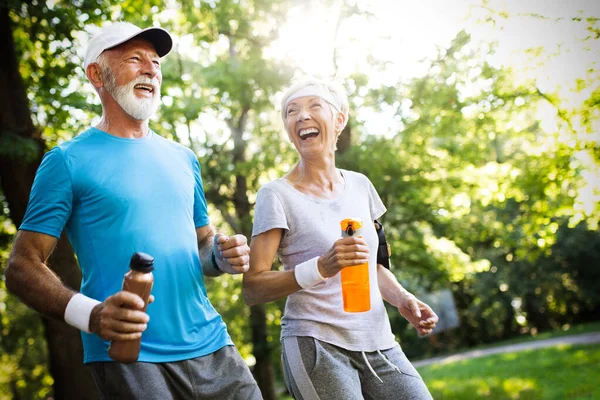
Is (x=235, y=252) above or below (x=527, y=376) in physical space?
above

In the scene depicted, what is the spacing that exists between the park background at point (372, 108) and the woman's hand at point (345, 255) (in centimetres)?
395

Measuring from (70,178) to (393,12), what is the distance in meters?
8.78

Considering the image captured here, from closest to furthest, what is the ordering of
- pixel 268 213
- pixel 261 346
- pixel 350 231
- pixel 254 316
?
pixel 350 231 → pixel 268 213 → pixel 261 346 → pixel 254 316

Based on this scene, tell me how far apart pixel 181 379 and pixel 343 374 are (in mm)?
799

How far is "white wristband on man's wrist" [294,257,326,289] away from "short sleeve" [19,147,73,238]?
1.03 m

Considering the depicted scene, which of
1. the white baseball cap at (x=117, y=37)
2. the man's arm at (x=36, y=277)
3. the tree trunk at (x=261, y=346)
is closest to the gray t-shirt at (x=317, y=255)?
the white baseball cap at (x=117, y=37)

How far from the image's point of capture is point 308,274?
291 centimetres

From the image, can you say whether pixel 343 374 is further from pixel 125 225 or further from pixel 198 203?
pixel 125 225

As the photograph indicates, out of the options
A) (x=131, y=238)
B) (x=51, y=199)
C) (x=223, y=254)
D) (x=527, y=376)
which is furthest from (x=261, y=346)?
(x=51, y=199)

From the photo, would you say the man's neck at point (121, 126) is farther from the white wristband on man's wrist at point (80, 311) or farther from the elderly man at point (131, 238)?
the white wristband on man's wrist at point (80, 311)

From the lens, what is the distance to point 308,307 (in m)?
3.08

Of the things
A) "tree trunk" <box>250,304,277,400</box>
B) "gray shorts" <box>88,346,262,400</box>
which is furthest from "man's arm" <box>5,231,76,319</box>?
"tree trunk" <box>250,304,277,400</box>

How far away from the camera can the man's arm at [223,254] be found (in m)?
2.62

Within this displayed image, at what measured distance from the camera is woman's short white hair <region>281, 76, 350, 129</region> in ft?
11.3
